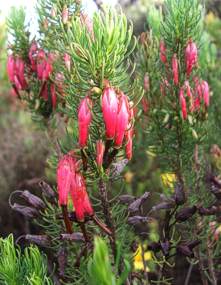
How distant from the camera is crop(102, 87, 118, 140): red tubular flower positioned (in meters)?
1.14

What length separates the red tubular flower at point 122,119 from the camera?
116 centimetres

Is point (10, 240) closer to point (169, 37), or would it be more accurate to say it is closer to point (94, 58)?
point (94, 58)

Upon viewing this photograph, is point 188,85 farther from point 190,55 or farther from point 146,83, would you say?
point 146,83

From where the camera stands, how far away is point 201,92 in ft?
6.03

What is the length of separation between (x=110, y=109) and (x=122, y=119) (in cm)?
4

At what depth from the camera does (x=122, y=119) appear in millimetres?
1159

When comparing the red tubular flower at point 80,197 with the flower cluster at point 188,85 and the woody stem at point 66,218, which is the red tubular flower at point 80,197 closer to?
the woody stem at point 66,218

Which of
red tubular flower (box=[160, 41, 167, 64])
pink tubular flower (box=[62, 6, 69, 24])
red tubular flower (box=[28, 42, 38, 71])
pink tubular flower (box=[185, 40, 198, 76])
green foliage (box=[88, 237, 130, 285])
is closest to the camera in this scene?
green foliage (box=[88, 237, 130, 285])

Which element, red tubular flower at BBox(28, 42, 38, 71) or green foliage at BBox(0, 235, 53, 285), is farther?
red tubular flower at BBox(28, 42, 38, 71)

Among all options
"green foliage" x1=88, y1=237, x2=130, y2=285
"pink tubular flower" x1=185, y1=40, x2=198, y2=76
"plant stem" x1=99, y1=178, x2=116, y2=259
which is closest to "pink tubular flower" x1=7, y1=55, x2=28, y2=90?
"pink tubular flower" x1=185, y1=40, x2=198, y2=76

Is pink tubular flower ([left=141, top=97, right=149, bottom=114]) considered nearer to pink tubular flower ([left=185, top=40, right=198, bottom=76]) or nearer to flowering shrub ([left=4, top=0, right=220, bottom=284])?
flowering shrub ([left=4, top=0, right=220, bottom=284])

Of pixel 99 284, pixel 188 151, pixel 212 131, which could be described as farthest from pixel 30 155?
pixel 99 284

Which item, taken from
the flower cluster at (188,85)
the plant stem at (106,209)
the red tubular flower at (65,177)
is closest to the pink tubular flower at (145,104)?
the flower cluster at (188,85)

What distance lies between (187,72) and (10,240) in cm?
Answer: 92
